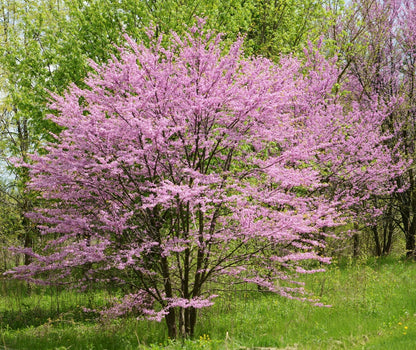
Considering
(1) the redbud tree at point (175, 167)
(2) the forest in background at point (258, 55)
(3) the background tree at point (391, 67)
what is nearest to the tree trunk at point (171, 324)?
(1) the redbud tree at point (175, 167)

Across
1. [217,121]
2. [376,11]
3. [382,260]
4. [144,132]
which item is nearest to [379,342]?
[217,121]

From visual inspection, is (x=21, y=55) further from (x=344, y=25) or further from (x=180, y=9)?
(x=344, y=25)

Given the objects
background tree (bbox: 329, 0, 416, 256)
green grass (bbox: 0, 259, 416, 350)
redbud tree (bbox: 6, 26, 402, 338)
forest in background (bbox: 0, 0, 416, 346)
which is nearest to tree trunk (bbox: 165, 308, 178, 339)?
redbud tree (bbox: 6, 26, 402, 338)

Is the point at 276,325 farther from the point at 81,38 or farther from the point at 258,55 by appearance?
the point at 81,38

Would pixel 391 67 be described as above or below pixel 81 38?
above

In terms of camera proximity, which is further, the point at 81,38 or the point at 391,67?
the point at 391,67

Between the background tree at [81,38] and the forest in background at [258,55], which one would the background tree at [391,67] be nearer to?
the forest in background at [258,55]

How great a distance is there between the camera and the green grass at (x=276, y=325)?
21.6 ft

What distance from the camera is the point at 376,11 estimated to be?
16.8 metres

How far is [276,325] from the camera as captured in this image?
319 inches

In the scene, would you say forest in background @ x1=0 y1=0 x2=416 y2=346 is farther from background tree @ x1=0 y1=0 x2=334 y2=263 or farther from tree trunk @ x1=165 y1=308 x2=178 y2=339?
tree trunk @ x1=165 y1=308 x2=178 y2=339

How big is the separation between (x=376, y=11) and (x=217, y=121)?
12.9 metres

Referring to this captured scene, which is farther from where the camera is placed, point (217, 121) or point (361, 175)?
point (361, 175)

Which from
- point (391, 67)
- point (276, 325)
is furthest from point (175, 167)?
point (391, 67)
